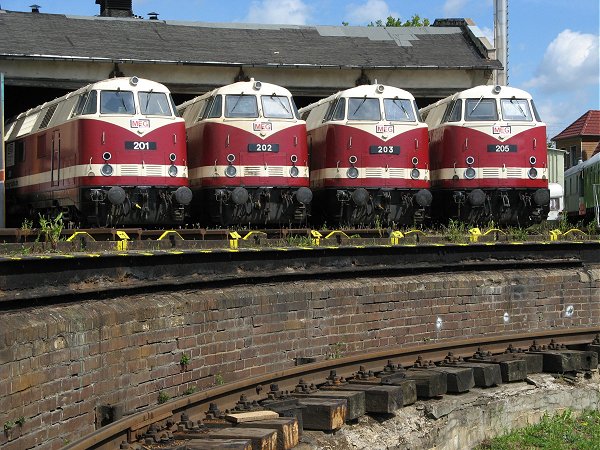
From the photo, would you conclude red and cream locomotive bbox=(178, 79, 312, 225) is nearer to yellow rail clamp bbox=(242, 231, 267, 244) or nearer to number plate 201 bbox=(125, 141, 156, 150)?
number plate 201 bbox=(125, 141, 156, 150)

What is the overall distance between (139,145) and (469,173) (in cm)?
671

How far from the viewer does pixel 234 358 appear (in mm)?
14008

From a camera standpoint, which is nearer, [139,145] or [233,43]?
[139,145]

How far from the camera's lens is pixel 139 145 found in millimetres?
19078

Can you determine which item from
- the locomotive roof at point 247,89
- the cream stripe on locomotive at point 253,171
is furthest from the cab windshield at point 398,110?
the cream stripe on locomotive at point 253,171

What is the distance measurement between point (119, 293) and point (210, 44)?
1695cm

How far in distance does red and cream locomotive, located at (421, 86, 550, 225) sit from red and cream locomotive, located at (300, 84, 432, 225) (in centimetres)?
87

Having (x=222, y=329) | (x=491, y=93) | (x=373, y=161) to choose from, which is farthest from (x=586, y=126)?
(x=222, y=329)

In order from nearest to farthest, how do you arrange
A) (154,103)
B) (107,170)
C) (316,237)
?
(316,237) → (107,170) → (154,103)

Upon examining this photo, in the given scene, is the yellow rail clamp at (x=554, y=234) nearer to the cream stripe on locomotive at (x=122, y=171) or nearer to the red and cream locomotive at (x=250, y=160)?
the red and cream locomotive at (x=250, y=160)

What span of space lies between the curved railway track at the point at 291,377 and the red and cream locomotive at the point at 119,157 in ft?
17.4

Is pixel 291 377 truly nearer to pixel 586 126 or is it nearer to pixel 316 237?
pixel 316 237

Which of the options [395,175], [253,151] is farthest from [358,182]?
[253,151]

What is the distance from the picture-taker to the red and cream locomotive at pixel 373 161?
21.1 m
